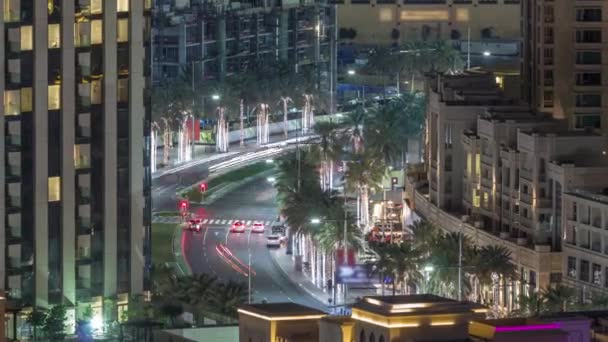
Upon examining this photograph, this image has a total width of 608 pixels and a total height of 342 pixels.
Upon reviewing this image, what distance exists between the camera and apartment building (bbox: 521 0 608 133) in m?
194

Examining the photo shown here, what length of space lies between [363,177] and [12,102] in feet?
244

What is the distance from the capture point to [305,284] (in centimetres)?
16175

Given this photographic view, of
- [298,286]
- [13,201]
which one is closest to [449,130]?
[298,286]

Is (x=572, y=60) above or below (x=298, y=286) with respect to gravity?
above

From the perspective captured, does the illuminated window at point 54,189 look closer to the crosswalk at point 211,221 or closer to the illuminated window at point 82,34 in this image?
the illuminated window at point 82,34

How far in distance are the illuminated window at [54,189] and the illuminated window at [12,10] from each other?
605cm

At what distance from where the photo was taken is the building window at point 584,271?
147 metres

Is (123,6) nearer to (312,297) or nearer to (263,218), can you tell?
(312,297)

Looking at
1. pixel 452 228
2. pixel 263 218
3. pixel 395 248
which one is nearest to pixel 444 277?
pixel 395 248

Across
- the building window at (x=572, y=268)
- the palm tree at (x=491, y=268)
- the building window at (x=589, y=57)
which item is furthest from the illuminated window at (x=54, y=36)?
the building window at (x=589, y=57)

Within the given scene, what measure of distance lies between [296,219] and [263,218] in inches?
845

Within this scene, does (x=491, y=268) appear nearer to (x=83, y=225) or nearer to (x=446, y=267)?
(x=446, y=267)

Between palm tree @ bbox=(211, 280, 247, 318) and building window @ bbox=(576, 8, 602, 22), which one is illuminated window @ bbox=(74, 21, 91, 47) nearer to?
palm tree @ bbox=(211, 280, 247, 318)

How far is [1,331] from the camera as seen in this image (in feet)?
270
